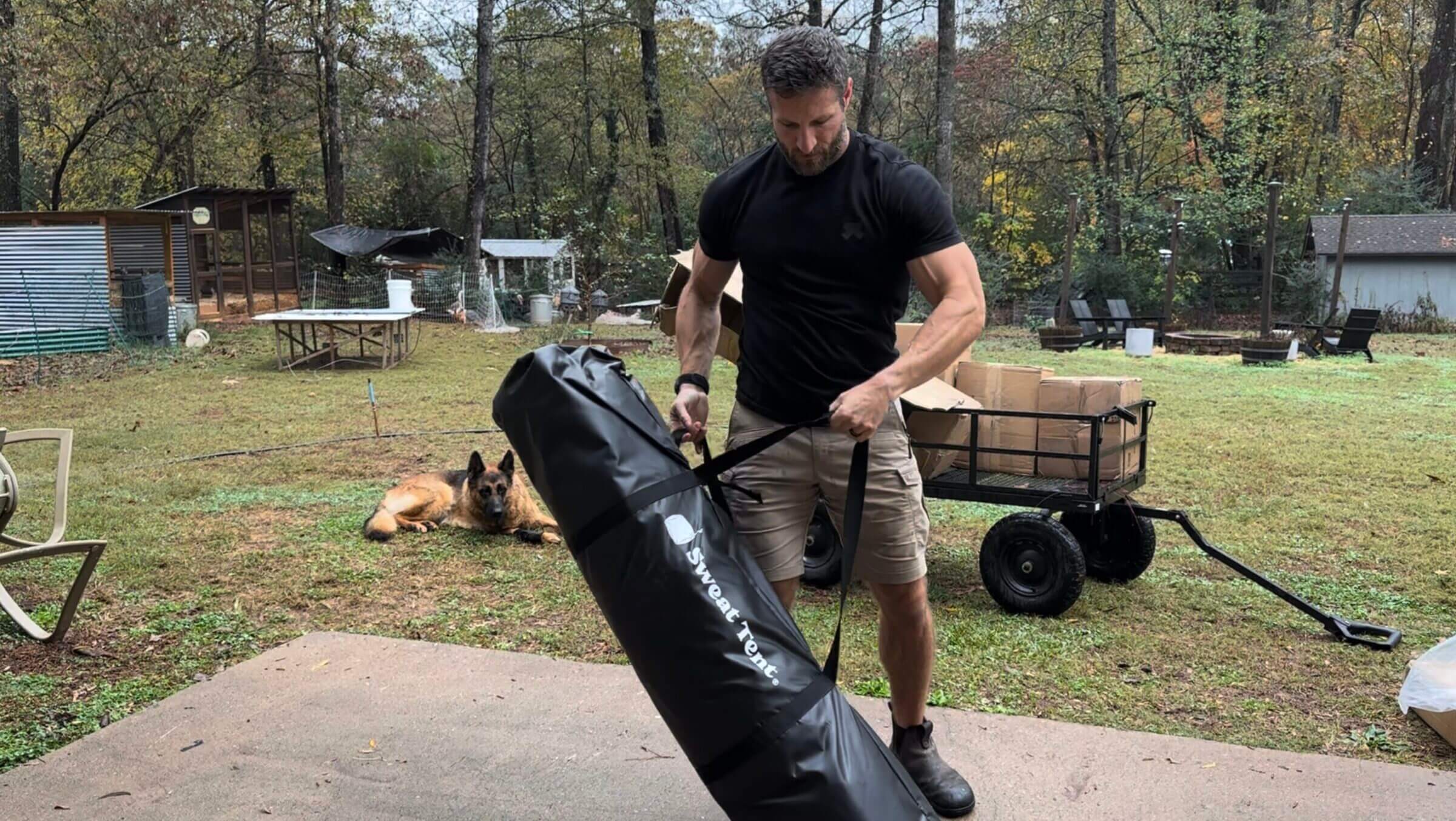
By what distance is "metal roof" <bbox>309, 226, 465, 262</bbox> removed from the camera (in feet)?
84.9

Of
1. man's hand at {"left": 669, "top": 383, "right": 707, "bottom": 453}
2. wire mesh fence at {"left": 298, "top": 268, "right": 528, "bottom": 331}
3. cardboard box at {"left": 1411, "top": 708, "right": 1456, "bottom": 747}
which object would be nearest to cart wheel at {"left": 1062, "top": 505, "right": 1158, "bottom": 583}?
cardboard box at {"left": 1411, "top": 708, "right": 1456, "bottom": 747}

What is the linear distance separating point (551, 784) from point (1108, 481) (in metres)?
2.90

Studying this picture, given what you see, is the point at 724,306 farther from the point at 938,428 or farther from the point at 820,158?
the point at 820,158

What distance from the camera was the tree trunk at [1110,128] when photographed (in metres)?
26.1

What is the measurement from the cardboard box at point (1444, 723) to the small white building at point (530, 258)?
2392 cm

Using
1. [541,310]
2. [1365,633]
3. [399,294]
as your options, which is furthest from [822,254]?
[541,310]

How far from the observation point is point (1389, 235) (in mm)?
24281

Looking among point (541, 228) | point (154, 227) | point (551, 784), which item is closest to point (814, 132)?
point (551, 784)

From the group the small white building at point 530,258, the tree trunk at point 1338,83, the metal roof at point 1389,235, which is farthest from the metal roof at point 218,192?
the tree trunk at point 1338,83

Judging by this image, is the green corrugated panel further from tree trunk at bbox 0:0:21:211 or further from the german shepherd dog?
the german shepherd dog

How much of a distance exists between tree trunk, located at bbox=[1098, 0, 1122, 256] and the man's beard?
2502cm

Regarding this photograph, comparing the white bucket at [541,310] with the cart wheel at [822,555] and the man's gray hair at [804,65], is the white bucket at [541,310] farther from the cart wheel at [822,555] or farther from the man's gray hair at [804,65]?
the man's gray hair at [804,65]

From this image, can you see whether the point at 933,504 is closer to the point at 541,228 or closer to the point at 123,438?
the point at 123,438

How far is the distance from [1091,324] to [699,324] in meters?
19.9
